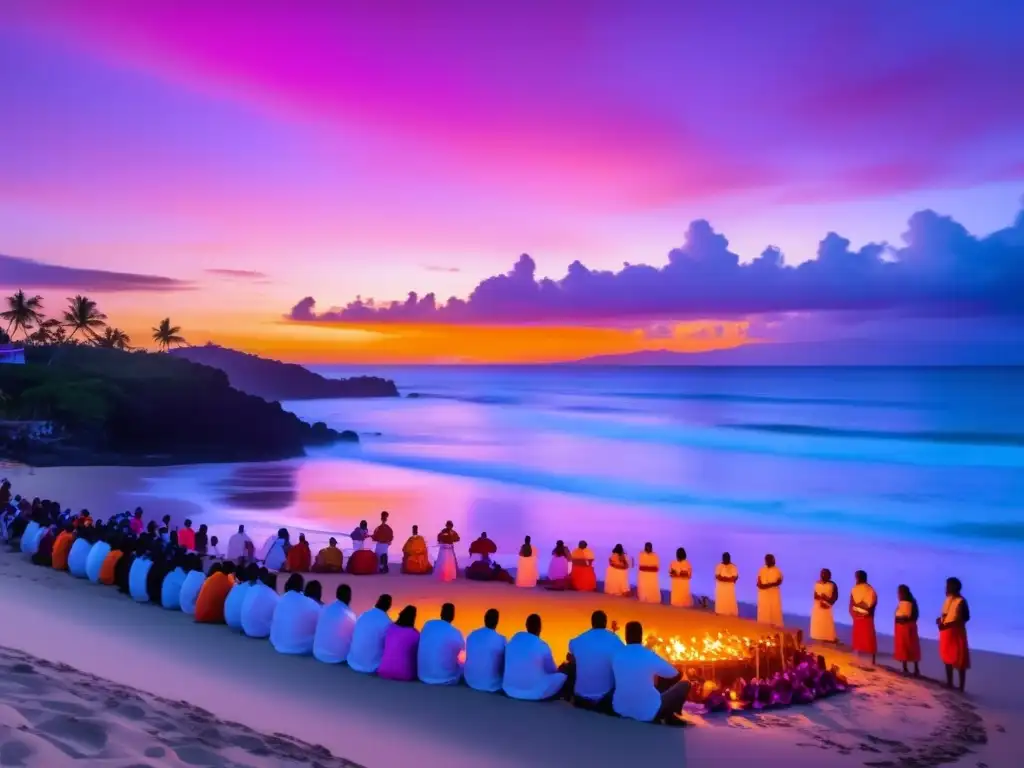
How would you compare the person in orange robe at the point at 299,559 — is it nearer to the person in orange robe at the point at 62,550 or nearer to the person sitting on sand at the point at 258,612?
the person in orange robe at the point at 62,550

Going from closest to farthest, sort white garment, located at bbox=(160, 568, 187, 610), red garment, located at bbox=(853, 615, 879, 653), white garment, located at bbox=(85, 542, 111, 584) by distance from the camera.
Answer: red garment, located at bbox=(853, 615, 879, 653) → white garment, located at bbox=(160, 568, 187, 610) → white garment, located at bbox=(85, 542, 111, 584)

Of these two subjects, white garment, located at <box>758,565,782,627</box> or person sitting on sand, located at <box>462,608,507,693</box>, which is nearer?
person sitting on sand, located at <box>462,608,507,693</box>

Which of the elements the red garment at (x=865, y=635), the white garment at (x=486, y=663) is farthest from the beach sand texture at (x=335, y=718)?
the red garment at (x=865, y=635)

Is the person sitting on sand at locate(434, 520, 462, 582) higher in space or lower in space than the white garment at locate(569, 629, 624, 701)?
lower

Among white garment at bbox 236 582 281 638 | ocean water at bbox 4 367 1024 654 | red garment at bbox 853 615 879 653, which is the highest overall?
white garment at bbox 236 582 281 638

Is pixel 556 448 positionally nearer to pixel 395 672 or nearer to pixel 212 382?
pixel 212 382

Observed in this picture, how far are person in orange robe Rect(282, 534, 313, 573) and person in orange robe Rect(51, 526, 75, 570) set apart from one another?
347 centimetres

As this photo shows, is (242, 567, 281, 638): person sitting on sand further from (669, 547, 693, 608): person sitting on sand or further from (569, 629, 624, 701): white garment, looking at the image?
(669, 547, 693, 608): person sitting on sand

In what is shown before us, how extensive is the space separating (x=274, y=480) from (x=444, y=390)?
360ft

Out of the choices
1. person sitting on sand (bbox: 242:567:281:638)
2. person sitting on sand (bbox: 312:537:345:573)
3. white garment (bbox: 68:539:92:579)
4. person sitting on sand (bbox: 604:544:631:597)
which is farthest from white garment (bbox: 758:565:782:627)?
white garment (bbox: 68:539:92:579)

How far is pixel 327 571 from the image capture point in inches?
602

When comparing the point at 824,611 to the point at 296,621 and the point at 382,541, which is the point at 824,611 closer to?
the point at 296,621

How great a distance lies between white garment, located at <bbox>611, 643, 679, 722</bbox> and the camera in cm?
783

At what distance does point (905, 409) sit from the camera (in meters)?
79.1
